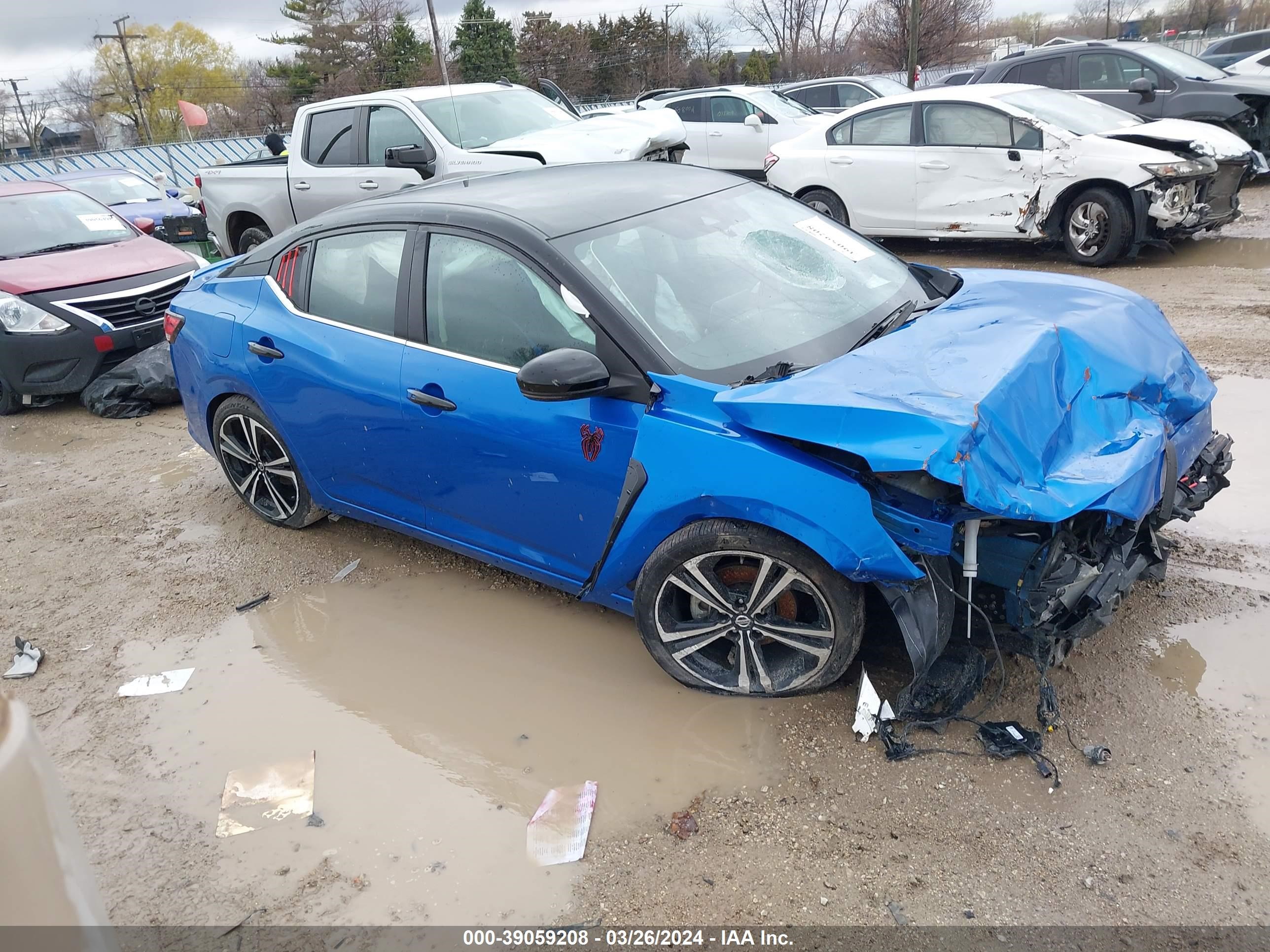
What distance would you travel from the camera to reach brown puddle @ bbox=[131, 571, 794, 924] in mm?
2887

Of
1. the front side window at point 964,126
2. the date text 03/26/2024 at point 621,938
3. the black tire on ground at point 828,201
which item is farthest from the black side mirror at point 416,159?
the date text 03/26/2024 at point 621,938

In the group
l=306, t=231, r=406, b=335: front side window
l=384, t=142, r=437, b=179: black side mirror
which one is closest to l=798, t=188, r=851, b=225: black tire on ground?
Result: l=384, t=142, r=437, b=179: black side mirror

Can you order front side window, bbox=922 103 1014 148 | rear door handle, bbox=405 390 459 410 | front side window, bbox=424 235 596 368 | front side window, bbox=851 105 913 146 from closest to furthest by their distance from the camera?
front side window, bbox=424 235 596 368 < rear door handle, bbox=405 390 459 410 < front side window, bbox=922 103 1014 148 < front side window, bbox=851 105 913 146

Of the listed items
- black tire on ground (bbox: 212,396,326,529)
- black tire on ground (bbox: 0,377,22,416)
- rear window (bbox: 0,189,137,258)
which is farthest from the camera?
rear window (bbox: 0,189,137,258)

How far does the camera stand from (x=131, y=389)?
24.3 ft

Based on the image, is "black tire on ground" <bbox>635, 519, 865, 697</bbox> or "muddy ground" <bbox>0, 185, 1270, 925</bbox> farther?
"black tire on ground" <bbox>635, 519, 865, 697</bbox>

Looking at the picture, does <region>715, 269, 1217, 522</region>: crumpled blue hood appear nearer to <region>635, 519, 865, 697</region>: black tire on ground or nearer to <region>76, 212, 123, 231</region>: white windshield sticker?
<region>635, 519, 865, 697</region>: black tire on ground

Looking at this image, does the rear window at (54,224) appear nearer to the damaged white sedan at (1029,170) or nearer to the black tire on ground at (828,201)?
the damaged white sedan at (1029,170)

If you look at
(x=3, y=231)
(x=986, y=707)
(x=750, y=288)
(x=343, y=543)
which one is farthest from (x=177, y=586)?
(x=3, y=231)

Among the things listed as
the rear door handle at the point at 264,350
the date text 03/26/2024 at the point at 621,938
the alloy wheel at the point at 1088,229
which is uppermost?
the rear door handle at the point at 264,350

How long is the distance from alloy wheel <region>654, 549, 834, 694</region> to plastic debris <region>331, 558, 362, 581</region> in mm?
1931

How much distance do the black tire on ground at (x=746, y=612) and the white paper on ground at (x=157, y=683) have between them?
76.6 inches

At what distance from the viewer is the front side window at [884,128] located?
9578 mm

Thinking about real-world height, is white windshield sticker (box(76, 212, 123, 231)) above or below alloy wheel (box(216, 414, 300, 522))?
above
